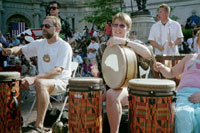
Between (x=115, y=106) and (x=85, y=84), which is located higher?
(x=85, y=84)

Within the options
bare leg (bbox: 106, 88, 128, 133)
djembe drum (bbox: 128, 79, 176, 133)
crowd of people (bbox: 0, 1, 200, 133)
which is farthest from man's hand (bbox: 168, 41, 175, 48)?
djembe drum (bbox: 128, 79, 176, 133)

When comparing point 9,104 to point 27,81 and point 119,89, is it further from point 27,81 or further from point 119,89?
point 119,89

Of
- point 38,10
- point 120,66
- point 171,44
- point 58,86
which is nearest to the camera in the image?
point 120,66

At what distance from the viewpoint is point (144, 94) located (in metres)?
2.12

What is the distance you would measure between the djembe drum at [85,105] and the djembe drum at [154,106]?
0.43 m

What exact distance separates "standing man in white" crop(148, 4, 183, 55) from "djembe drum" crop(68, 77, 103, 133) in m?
2.38

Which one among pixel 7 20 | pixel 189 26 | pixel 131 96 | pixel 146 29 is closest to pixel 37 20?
pixel 7 20

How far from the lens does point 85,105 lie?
2.37 meters

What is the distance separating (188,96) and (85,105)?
1.03m

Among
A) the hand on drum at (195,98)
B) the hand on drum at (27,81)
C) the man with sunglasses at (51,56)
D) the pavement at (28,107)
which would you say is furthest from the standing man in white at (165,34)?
the hand on drum at (27,81)

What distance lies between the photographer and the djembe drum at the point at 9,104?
2.61 m

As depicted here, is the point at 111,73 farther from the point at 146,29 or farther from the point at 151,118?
the point at 146,29

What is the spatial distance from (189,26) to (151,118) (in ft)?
41.9

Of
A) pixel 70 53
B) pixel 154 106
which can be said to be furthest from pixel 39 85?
pixel 154 106
